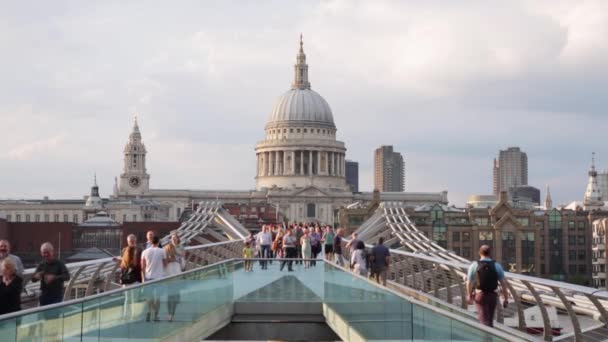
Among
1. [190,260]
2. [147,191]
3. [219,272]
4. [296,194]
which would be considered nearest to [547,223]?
[296,194]

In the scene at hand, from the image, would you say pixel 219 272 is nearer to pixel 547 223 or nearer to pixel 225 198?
pixel 547 223

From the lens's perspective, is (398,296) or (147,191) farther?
(147,191)

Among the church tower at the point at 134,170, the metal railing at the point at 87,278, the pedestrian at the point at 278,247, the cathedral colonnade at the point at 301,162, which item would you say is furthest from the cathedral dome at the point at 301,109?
the metal railing at the point at 87,278

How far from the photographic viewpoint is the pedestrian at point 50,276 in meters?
11.9

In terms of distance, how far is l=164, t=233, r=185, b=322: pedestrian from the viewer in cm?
1395

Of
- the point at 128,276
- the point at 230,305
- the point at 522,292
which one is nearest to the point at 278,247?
the point at 230,305

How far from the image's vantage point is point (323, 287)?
19719mm

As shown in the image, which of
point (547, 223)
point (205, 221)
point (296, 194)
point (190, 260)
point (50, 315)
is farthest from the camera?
point (296, 194)

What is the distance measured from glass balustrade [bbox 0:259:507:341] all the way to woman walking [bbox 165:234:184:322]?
0.12ft

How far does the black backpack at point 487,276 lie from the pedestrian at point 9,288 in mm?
4736

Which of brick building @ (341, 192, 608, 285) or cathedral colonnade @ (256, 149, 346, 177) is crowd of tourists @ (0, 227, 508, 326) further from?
cathedral colonnade @ (256, 149, 346, 177)

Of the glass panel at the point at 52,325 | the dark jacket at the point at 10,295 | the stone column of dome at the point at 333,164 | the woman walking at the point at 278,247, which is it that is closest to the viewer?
the glass panel at the point at 52,325

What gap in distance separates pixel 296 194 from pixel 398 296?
15190cm

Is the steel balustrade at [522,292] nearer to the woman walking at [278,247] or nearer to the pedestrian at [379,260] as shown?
the pedestrian at [379,260]
